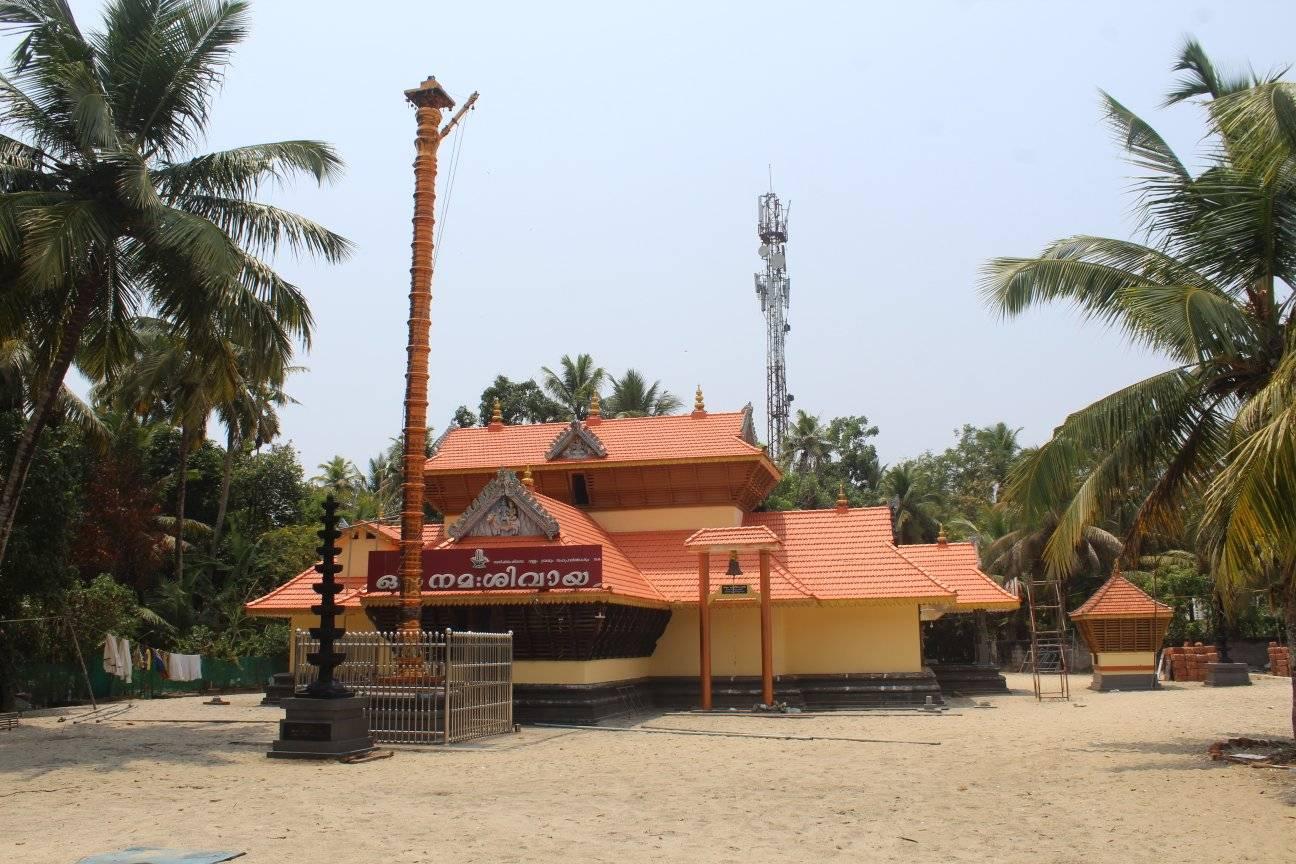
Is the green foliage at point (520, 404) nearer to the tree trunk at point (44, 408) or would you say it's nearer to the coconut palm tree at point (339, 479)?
the coconut palm tree at point (339, 479)

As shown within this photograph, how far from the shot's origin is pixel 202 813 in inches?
358

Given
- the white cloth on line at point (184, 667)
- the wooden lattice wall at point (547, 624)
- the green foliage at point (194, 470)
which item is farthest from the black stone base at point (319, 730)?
the green foliage at point (194, 470)

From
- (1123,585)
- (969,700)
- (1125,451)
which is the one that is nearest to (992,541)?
(1123,585)

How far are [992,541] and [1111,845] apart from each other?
37.8 metres

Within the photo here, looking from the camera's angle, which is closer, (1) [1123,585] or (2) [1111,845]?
(2) [1111,845]

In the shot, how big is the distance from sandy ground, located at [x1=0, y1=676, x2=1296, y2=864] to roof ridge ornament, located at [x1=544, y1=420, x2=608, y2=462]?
772cm

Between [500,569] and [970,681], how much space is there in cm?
1421

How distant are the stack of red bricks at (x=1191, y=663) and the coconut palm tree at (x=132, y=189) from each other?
25975mm

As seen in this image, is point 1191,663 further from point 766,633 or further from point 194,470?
point 194,470

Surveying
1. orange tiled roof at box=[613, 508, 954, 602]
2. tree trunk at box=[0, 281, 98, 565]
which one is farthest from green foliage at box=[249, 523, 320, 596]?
tree trunk at box=[0, 281, 98, 565]

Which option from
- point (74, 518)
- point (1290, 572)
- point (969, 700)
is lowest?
point (969, 700)

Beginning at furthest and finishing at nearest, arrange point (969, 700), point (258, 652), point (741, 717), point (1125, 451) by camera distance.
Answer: point (258, 652) < point (969, 700) < point (741, 717) < point (1125, 451)

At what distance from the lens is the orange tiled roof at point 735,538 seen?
1917 cm

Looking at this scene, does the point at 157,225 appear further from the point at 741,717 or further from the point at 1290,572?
the point at 1290,572
